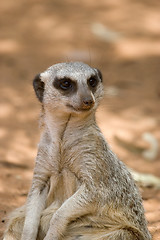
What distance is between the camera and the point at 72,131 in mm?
4102

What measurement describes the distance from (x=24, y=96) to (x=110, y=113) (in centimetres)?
141

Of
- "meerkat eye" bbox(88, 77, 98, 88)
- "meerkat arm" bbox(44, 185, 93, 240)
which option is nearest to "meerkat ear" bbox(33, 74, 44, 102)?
"meerkat eye" bbox(88, 77, 98, 88)

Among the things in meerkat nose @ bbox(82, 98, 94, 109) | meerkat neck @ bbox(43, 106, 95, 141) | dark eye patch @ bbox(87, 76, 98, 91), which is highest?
dark eye patch @ bbox(87, 76, 98, 91)

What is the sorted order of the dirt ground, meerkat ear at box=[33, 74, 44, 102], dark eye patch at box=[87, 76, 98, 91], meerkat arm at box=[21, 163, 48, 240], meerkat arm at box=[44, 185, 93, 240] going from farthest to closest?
Answer: the dirt ground, meerkat ear at box=[33, 74, 44, 102], dark eye patch at box=[87, 76, 98, 91], meerkat arm at box=[21, 163, 48, 240], meerkat arm at box=[44, 185, 93, 240]

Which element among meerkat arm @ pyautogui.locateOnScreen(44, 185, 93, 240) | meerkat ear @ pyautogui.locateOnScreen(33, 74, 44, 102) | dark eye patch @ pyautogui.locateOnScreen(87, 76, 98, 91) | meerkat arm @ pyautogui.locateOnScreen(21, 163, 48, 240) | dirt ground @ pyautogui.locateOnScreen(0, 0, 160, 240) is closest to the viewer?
meerkat arm @ pyautogui.locateOnScreen(44, 185, 93, 240)

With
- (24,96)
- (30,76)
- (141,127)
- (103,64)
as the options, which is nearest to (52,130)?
(141,127)

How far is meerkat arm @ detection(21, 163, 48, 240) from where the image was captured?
13.3 ft

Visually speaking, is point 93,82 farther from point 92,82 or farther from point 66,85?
point 66,85

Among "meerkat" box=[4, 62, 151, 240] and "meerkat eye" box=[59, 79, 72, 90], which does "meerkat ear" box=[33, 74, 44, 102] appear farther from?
"meerkat eye" box=[59, 79, 72, 90]

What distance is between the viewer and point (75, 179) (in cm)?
401

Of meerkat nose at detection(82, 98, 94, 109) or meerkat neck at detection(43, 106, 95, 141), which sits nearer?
meerkat nose at detection(82, 98, 94, 109)

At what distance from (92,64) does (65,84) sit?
556cm

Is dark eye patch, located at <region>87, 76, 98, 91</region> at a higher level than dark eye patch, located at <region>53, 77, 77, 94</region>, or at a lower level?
higher

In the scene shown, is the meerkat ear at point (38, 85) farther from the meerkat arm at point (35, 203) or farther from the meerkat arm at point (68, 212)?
the meerkat arm at point (68, 212)
